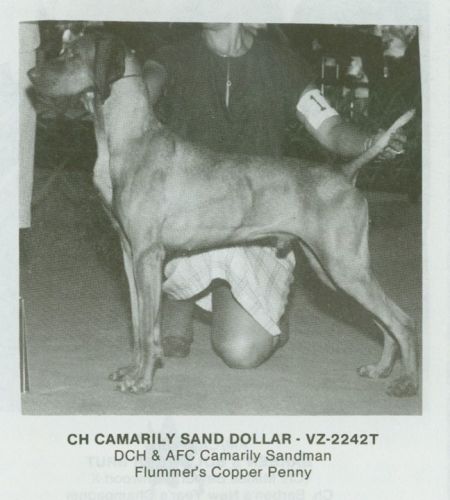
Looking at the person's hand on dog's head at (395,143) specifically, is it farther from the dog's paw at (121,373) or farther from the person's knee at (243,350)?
the dog's paw at (121,373)

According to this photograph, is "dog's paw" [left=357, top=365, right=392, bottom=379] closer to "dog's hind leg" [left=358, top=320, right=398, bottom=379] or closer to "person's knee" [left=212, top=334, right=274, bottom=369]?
"dog's hind leg" [left=358, top=320, right=398, bottom=379]

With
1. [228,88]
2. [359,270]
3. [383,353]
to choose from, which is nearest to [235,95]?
[228,88]

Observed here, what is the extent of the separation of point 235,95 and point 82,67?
0.89m

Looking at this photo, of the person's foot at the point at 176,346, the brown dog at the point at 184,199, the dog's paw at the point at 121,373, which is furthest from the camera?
the person's foot at the point at 176,346

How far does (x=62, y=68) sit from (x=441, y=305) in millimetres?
1656

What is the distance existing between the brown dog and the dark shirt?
451 millimetres

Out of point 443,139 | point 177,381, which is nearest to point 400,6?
point 443,139

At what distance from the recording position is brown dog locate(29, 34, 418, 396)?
3324 mm

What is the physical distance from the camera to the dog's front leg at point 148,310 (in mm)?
3352

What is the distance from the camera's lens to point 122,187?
132 inches

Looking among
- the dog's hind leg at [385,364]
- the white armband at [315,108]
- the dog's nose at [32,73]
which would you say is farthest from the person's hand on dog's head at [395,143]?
the dog's nose at [32,73]

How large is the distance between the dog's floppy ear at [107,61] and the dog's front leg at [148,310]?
A: 64 cm
